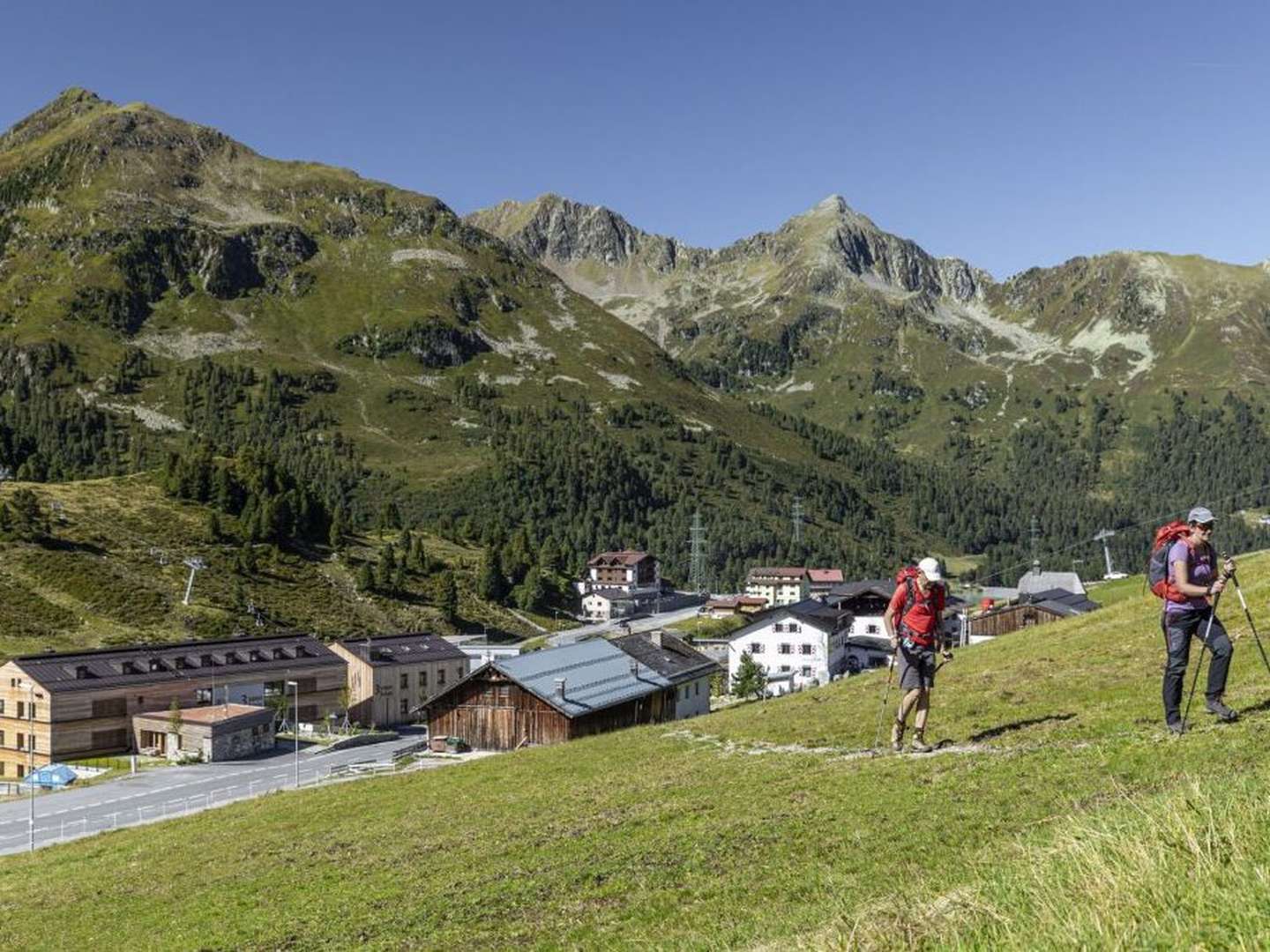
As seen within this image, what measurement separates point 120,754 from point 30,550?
2200 inches

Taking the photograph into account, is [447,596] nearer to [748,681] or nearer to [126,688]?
[126,688]

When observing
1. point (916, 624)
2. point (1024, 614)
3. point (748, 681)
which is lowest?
point (748, 681)

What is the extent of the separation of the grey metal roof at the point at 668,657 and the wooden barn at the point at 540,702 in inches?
185

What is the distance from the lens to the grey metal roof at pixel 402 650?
111 metres

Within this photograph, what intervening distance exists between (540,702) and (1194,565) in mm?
53762

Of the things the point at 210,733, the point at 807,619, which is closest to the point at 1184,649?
the point at 210,733

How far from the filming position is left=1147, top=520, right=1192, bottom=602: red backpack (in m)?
15.9

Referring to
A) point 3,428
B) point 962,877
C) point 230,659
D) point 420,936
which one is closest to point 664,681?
point 230,659

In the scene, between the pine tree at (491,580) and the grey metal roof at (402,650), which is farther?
the pine tree at (491,580)

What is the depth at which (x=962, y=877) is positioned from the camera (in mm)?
9312

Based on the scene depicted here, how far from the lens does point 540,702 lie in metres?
65.3

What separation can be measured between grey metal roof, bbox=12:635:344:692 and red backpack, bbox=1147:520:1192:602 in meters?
94.1

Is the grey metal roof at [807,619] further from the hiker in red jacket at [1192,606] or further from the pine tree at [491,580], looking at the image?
the hiker in red jacket at [1192,606]

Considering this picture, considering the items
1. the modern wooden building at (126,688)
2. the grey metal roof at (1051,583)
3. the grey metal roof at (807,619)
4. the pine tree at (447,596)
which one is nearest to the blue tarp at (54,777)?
the modern wooden building at (126,688)
